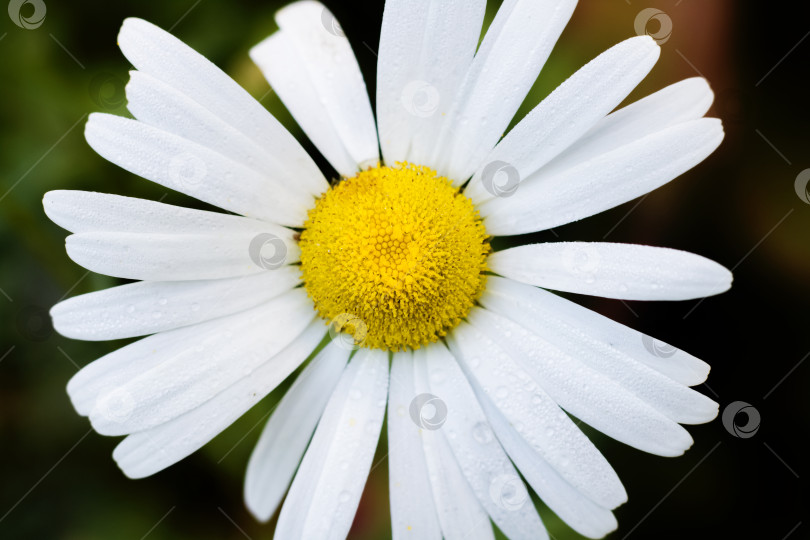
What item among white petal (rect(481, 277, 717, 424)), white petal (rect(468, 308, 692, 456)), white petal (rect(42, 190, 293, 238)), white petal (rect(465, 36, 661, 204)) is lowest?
white petal (rect(42, 190, 293, 238))

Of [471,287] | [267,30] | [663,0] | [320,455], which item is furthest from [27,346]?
[663,0]

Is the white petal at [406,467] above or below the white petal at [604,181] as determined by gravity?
below

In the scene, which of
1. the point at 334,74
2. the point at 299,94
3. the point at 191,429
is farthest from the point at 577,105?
the point at 191,429

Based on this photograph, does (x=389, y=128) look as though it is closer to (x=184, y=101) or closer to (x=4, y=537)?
(x=184, y=101)

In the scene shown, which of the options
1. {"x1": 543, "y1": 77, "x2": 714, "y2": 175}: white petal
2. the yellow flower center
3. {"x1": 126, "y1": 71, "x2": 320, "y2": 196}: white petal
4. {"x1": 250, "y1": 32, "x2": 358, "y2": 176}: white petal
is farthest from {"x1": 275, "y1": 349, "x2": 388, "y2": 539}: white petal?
{"x1": 543, "y1": 77, "x2": 714, "y2": 175}: white petal

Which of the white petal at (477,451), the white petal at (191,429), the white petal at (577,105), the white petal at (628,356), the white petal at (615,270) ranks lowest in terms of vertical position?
the white petal at (191,429)

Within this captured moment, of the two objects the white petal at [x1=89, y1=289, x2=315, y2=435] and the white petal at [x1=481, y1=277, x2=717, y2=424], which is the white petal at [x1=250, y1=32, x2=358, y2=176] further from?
the white petal at [x1=481, y1=277, x2=717, y2=424]

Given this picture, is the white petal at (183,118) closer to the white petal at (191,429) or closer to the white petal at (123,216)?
the white petal at (123,216)

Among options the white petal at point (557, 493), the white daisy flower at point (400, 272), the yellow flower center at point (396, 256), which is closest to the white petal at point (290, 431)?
the white daisy flower at point (400, 272)
